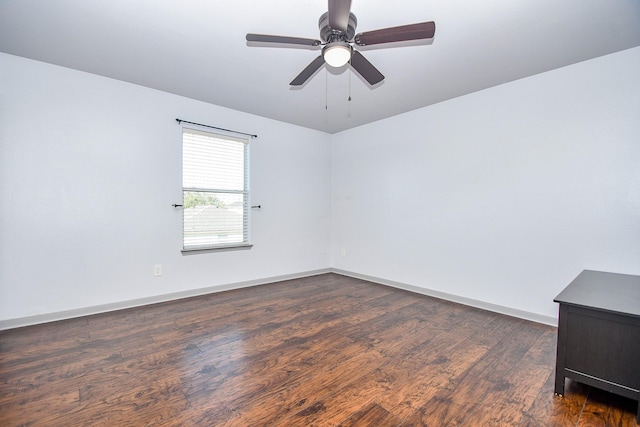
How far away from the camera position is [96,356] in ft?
7.04

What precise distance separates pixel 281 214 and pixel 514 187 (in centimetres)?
305

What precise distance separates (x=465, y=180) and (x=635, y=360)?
2.19 m

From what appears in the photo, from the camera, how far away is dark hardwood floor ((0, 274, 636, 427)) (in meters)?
1.55

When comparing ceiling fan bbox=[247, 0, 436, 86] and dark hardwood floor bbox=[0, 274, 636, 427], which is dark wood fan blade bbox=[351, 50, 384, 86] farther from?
dark hardwood floor bbox=[0, 274, 636, 427]

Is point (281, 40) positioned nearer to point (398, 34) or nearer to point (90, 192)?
point (398, 34)

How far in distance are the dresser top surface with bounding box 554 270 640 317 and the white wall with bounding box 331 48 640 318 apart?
0.33 m

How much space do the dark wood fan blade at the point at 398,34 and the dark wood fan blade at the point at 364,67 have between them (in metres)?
0.16

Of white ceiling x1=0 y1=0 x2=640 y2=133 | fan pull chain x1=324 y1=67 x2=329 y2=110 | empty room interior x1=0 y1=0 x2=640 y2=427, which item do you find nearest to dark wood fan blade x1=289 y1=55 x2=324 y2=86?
empty room interior x1=0 y1=0 x2=640 y2=427

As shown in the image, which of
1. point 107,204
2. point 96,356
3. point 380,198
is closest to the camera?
point 96,356

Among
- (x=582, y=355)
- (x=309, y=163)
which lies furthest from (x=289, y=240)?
(x=582, y=355)

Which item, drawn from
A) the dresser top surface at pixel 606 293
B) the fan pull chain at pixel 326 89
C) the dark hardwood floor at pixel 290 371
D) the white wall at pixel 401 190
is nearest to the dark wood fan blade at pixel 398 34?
the fan pull chain at pixel 326 89

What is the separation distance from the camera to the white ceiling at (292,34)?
193 centimetres

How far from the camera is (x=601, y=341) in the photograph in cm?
165

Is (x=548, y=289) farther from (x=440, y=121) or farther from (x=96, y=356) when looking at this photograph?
(x=96, y=356)
